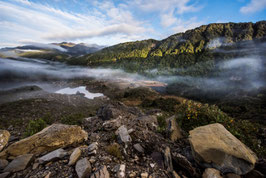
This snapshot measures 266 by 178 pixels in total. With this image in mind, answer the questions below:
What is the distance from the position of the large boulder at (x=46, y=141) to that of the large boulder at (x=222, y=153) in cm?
405

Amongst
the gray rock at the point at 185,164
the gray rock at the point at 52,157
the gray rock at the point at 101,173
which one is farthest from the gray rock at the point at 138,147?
the gray rock at the point at 52,157

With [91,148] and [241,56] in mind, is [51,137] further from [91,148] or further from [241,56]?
[241,56]

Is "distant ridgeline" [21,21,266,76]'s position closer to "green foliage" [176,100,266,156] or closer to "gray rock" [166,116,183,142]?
"green foliage" [176,100,266,156]

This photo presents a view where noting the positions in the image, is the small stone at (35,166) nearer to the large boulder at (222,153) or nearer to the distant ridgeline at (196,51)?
the large boulder at (222,153)

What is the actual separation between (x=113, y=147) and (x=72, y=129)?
2.01m

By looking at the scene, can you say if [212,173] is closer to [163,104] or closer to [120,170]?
[120,170]

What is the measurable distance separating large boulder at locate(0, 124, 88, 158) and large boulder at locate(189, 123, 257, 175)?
405cm

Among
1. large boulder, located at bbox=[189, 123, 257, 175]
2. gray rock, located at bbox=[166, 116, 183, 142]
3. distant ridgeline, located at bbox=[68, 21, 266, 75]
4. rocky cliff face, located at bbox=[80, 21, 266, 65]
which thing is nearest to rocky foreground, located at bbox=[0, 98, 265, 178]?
large boulder, located at bbox=[189, 123, 257, 175]

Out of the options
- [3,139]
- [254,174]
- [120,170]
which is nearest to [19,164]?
[3,139]

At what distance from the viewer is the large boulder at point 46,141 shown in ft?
11.3

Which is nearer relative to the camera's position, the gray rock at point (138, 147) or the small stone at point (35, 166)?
the small stone at point (35, 166)

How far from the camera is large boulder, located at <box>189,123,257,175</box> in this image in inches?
109

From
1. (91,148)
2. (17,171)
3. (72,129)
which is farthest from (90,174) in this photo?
(72,129)

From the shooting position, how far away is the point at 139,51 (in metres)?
167
